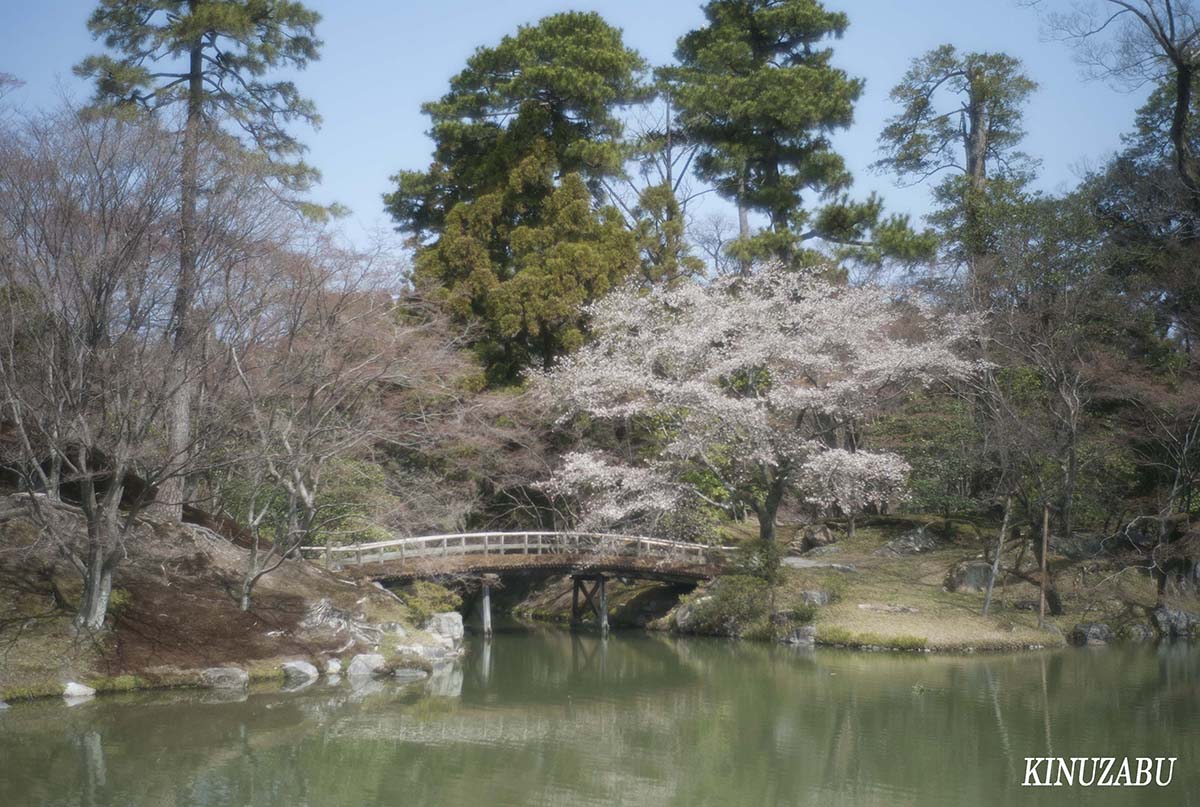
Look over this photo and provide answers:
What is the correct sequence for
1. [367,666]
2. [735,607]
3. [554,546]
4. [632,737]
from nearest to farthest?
[632,737] → [367,666] → [735,607] → [554,546]

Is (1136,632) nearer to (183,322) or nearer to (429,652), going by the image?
(429,652)

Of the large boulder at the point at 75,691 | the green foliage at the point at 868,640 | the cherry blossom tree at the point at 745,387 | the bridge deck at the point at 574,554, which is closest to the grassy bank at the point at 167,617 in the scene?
the large boulder at the point at 75,691

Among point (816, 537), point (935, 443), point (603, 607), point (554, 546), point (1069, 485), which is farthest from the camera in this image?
point (816, 537)

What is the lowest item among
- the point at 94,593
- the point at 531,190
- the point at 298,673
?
the point at 298,673

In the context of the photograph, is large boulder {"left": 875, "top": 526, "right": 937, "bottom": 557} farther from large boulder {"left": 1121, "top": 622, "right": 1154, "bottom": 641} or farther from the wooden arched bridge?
large boulder {"left": 1121, "top": 622, "right": 1154, "bottom": 641}

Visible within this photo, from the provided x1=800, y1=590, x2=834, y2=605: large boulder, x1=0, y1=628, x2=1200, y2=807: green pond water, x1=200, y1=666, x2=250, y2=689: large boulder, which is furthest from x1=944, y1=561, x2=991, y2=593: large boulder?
x1=200, y1=666, x2=250, y2=689: large boulder

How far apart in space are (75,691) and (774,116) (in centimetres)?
2178

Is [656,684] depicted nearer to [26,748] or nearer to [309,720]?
[309,720]

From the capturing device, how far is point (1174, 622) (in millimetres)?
21953

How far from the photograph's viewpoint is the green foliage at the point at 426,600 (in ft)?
63.9

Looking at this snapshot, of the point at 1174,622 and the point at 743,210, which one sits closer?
the point at 1174,622

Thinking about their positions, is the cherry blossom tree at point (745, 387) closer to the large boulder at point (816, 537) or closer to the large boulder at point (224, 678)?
the large boulder at point (816, 537)

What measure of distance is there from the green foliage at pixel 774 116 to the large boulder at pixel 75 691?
61.7ft

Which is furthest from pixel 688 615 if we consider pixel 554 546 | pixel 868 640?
pixel 868 640
